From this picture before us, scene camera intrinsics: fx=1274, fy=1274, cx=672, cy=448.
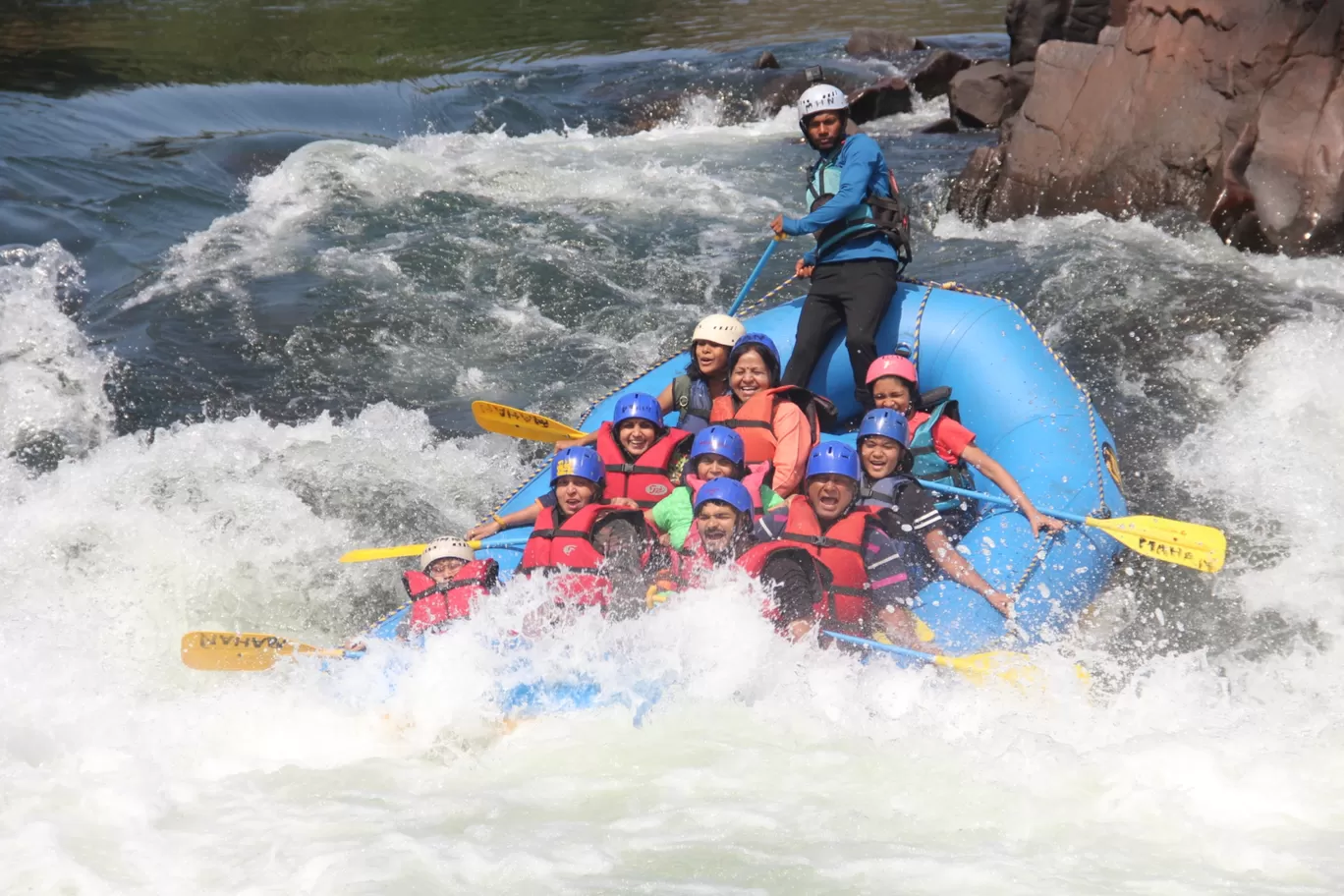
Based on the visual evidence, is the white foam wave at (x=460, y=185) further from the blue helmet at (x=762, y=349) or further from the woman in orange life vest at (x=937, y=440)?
the woman in orange life vest at (x=937, y=440)

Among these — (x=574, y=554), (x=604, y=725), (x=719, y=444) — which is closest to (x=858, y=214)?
(x=719, y=444)

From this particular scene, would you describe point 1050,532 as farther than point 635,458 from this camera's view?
No

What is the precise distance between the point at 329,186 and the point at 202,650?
7.23 metres

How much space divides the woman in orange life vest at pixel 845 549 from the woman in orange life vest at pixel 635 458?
0.72 meters

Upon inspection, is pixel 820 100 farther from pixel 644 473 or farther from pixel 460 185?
pixel 460 185

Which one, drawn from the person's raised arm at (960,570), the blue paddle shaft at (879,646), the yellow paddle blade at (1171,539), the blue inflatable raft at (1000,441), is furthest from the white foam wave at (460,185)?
the yellow paddle blade at (1171,539)

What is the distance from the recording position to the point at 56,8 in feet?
64.7

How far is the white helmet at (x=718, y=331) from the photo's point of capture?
6.01 m

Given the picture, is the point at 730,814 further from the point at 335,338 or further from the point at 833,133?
the point at 335,338

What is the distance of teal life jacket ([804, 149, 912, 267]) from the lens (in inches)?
237

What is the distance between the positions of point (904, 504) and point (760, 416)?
83 cm

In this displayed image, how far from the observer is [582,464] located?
523 cm

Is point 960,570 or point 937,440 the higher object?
point 937,440

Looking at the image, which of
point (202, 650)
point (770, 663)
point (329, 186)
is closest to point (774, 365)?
point (770, 663)
